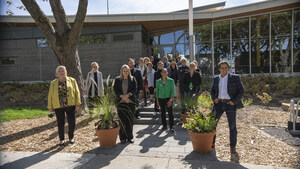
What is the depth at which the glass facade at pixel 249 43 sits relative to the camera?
12500 millimetres

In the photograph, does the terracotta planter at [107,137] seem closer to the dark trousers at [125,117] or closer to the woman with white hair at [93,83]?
the dark trousers at [125,117]

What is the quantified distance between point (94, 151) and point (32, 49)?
13.1 meters

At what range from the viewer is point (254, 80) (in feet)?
36.6

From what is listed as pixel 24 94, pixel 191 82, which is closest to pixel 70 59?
pixel 191 82

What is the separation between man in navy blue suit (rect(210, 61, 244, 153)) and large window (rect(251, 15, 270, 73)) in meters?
10.6

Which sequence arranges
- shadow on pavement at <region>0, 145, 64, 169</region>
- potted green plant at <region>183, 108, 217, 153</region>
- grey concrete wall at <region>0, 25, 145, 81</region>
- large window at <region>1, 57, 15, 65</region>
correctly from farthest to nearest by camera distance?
large window at <region>1, 57, 15, 65</region>
grey concrete wall at <region>0, 25, 145, 81</region>
potted green plant at <region>183, 108, 217, 153</region>
shadow on pavement at <region>0, 145, 64, 169</region>

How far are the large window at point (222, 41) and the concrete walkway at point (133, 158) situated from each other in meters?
10.5

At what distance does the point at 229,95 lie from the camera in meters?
4.10

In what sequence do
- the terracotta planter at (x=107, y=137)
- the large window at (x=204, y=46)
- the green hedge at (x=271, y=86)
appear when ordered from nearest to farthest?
the terracotta planter at (x=107, y=137) → the green hedge at (x=271, y=86) → the large window at (x=204, y=46)

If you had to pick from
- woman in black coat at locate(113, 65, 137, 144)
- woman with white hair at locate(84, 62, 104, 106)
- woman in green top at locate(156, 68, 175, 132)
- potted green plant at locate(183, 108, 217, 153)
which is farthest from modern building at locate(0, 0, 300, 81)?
potted green plant at locate(183, 108, 217, 153)

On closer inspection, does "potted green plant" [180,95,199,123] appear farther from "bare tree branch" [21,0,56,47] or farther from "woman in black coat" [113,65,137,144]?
"bare tree branch" [21,0,56,47]

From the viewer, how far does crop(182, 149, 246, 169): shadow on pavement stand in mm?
3577

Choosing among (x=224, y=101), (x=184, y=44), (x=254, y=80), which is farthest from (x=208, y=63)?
(x=224, y=101)

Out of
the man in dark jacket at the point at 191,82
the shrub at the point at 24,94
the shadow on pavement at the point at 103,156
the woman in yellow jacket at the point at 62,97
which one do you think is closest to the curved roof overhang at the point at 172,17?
the shrub at the point at 24,94
